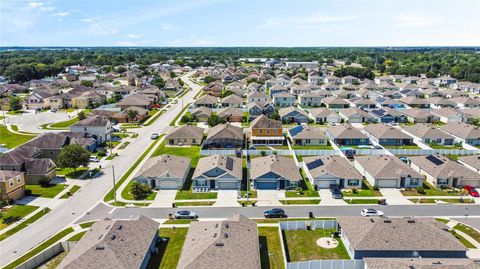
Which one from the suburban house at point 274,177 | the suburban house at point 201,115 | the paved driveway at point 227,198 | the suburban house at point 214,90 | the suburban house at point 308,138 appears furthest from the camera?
the suburban house at point 214,90

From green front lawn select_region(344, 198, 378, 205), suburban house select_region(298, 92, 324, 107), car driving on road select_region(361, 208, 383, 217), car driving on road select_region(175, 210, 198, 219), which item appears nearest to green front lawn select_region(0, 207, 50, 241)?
car driving on road select_region(175, 210, 198, 219)

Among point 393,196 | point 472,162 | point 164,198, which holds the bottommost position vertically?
point 164,198


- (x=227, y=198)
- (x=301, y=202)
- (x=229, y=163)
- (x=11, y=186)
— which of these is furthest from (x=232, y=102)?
(x=11, y=186)

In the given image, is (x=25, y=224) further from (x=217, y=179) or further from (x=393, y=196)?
(x=393, y=196)

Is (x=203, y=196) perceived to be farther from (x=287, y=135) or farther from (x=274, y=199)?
(x=287, y=135)

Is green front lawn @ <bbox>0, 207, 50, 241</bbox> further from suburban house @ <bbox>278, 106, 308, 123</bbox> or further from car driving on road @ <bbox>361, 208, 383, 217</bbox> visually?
suburban house @ <bbox>278, 106, 308, 123</bbox>

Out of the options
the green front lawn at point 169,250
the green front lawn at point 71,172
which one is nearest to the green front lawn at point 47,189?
the green front lawn at point 71,172

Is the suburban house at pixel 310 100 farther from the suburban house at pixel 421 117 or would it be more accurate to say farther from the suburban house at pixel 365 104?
the suburban house at pixel 421 117
